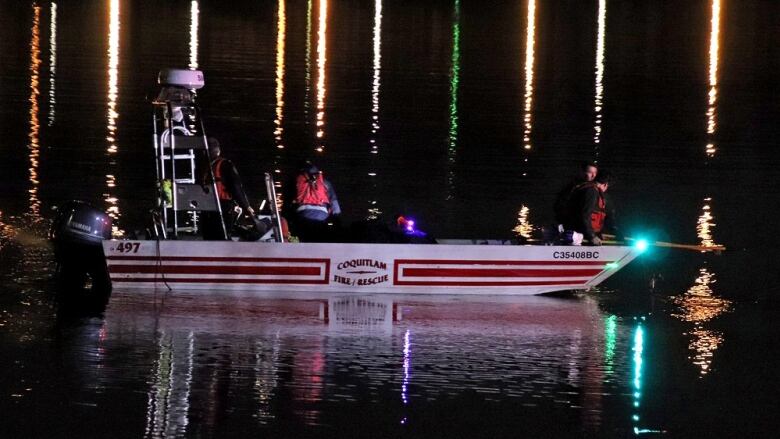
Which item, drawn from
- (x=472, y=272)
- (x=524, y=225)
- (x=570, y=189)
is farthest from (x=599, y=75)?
(x=472, y=272)

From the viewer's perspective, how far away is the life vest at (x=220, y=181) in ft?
55.0

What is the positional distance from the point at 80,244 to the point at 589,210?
5418 mm

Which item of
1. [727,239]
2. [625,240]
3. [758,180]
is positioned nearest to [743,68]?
[758,180]

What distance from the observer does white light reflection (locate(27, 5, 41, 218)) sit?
22.7 meters

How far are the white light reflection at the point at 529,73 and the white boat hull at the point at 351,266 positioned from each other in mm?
12153

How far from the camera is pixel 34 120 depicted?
1277 inches

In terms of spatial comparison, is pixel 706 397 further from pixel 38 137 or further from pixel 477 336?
pixel 38 137

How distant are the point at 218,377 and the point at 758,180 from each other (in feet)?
51.3

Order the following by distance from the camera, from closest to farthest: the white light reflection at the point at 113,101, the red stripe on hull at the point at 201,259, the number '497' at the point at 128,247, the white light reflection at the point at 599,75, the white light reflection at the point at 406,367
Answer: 1. the white light reflection at the point at 406,367
2. the number '497' at the point at 128,247
3. the red stripe on hull at the point at 201,259
4. the white light reflection at the point at 113,101
5. the white light reflection at the point at 599,75

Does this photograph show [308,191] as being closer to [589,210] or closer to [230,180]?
[230,180]

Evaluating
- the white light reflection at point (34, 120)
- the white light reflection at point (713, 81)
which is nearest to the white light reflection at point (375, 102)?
the white light reflection at point (34, 120)

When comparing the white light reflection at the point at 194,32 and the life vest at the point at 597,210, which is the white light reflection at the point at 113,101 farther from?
the life vest at the point at 597,210

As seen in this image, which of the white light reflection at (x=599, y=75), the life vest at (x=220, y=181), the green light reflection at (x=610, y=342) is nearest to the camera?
the green light reflection at (x=610, y=342)

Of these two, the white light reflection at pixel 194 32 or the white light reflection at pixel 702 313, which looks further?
the white light reflection at pixel 194 32
